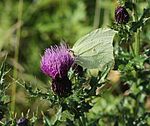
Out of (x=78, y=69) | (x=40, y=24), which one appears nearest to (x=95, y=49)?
(x=78, y=69)

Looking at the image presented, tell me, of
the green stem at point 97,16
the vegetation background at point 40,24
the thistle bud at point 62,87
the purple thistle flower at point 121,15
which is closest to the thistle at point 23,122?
the thistle bud at point 62,87

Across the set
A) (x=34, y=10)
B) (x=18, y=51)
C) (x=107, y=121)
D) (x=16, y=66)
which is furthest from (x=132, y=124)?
(x=34, y=10)

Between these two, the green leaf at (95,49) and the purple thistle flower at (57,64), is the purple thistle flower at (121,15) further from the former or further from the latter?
the purple thistle flower at (57,64)

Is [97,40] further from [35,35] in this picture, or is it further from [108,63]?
[35,35]

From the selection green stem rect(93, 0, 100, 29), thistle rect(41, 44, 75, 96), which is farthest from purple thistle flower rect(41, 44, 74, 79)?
green stem rect(93, 0, 100, 29)

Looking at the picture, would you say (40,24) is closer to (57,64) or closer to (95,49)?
(95,49)

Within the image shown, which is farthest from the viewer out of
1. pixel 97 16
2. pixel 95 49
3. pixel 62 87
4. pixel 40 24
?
pixel 40 24

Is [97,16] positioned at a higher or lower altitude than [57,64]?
higher
